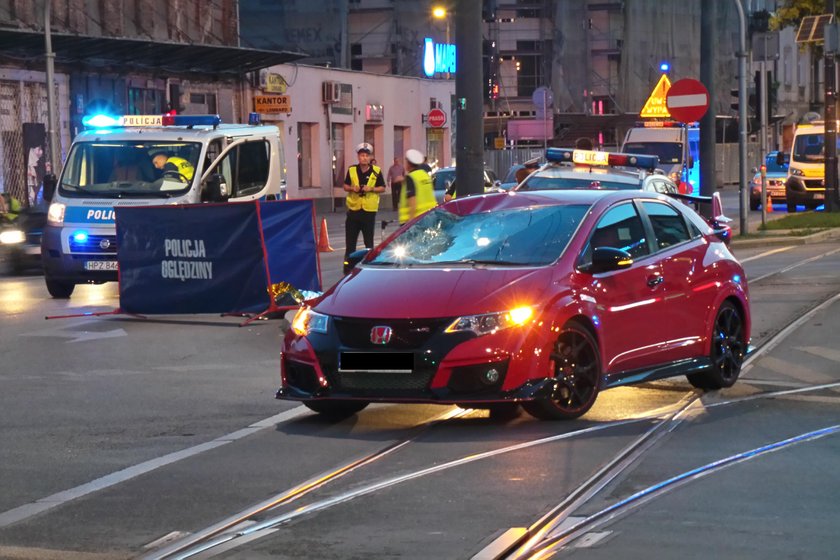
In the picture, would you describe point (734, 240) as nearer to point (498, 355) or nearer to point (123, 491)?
point (498, 355)

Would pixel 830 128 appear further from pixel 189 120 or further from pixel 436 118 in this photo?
pixel 436 118

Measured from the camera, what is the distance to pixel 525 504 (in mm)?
7367

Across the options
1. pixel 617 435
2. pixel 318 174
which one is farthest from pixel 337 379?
pixel 318 174

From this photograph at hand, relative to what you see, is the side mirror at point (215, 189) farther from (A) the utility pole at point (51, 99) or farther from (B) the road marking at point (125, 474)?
(A) the utility pole at point (51, 99)

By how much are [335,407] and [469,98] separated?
8393mm

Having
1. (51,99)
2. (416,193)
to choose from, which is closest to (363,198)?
(416,193)

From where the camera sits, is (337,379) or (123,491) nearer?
(123,491)

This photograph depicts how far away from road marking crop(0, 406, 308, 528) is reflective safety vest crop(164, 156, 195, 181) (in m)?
10.1

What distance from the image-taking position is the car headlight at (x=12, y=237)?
24.3 meters

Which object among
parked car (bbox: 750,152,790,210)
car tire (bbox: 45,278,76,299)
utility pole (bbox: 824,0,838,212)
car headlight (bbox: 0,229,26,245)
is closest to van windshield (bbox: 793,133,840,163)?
parked car (bbox: 750,152,790,210)

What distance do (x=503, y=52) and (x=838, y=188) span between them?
35192 millimetres

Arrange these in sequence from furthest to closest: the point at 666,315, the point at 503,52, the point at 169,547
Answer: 1. the point at 503,52
2. the point at 666,315
3. the point at 169,547

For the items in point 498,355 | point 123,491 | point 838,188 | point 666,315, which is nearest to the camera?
point 123,491

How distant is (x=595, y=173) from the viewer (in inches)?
811
